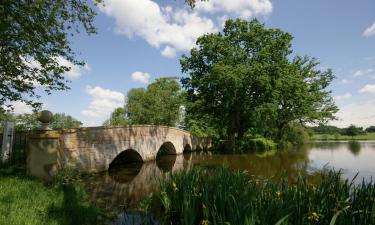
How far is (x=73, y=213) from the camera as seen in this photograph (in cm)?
489

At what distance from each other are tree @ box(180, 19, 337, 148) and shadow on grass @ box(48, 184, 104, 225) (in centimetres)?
1719

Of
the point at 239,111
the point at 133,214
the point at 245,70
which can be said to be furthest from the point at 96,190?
the point at 239,111

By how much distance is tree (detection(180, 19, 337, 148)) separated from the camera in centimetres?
2258

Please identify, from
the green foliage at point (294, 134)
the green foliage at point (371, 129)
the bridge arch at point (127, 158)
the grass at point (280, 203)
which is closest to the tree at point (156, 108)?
the green foliage at point (294, 134)

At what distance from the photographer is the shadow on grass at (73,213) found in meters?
4.54

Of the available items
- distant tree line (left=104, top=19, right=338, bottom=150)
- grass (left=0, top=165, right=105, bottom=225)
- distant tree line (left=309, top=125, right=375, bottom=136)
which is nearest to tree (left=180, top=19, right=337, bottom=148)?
distant tree line (left=104, top=19, right=338, bottom=150)

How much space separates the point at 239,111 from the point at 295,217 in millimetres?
21803

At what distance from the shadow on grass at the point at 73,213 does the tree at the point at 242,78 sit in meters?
17.2

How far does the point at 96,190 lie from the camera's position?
7945mm

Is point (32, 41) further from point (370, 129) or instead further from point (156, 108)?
point (370, 129)

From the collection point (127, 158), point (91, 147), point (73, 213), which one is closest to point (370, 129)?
point (127, 158)

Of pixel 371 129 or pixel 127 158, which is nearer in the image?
pixel 127 158

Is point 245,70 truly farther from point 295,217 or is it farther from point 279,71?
point 295,217

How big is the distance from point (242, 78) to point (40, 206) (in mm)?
19201
